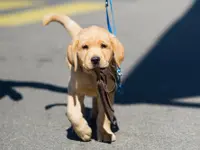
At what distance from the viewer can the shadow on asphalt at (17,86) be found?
6.09 meters

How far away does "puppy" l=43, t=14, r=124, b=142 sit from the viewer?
386 centimetres

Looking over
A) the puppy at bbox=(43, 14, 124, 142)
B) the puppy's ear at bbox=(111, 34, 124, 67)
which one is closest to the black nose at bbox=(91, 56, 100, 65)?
the puppy at bbox=(43, 14, 124, 142)

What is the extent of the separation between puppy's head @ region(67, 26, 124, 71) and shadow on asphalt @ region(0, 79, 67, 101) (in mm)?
2159

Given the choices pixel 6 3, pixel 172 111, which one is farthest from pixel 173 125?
pixel 6 3

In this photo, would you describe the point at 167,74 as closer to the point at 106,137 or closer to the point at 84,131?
the point at 106,137

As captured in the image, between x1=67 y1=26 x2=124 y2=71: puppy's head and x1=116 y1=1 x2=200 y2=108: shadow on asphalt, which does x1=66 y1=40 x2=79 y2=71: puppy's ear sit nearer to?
x1=67 y1=26 x2=124 y2=71: puppy's head

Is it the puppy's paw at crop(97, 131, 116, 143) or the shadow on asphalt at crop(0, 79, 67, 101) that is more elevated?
the puppy's paw at crop(97, 131, 116, 143)

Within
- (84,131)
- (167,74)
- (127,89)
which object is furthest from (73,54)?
(167,74)

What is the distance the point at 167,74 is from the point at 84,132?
2755 millimetres

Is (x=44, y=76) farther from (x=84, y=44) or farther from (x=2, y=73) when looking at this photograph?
(x=84, y=44)

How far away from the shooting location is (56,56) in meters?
8.39

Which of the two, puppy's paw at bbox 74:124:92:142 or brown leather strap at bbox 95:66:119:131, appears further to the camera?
puppy's paw at bbox 74:124:92:142

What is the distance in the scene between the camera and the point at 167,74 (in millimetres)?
6746

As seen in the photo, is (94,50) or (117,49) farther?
(117,49)
